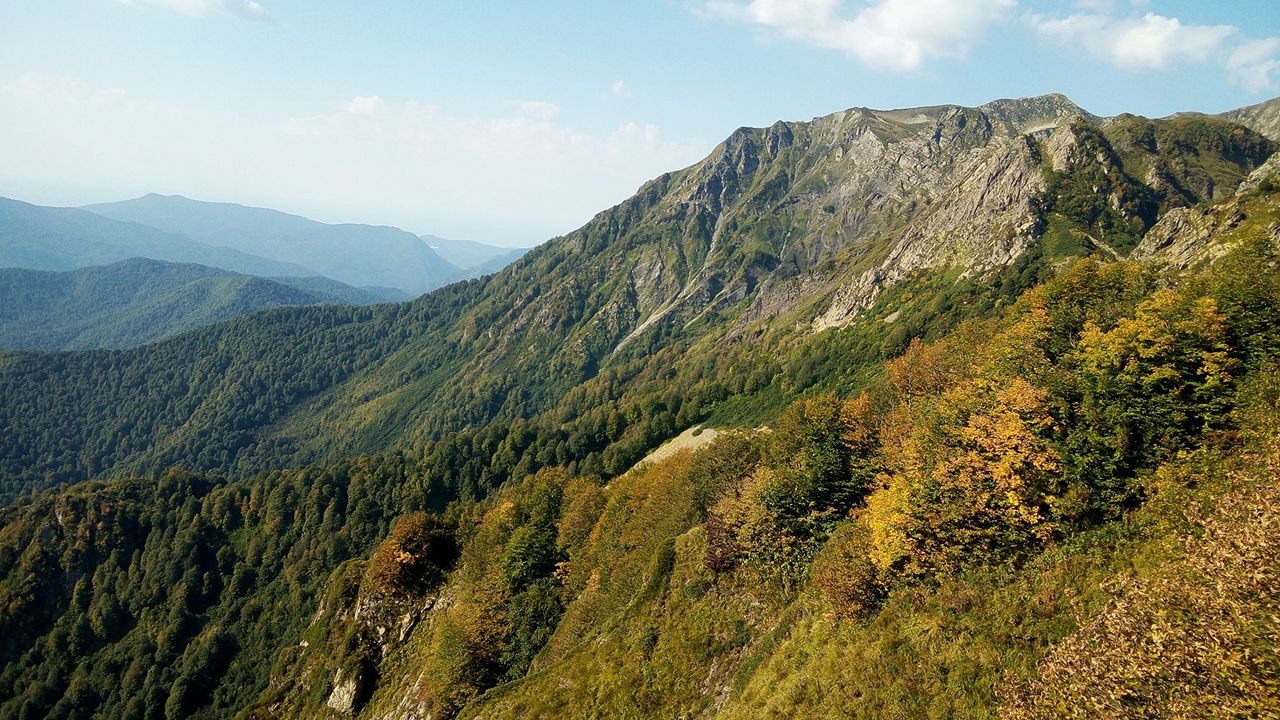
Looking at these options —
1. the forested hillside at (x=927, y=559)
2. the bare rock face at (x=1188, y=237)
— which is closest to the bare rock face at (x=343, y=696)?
the forested hillside at (x=927, y=559)

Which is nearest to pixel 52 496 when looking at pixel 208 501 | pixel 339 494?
pixel 208 501

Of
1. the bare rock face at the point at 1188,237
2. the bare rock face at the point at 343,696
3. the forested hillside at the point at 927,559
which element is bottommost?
the bare rock face at the point at 343,696

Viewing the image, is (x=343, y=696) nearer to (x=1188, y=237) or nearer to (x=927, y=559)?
(x=927, y=559)

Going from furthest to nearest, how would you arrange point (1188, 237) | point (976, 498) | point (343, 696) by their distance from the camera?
point (1188, 237) < point (343, 696) < point (976, 498)

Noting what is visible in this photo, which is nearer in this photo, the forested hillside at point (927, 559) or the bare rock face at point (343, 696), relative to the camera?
the forested hillside at point (927, 559)

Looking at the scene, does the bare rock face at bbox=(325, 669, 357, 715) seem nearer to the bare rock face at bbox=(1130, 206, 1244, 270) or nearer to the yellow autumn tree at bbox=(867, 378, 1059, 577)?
the yellow autumn tree at bbox=(867, 378, 1059, 577)

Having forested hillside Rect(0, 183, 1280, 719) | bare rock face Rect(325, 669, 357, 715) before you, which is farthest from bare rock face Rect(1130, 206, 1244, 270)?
bare rock face Rect(325, 669, 357, 715)

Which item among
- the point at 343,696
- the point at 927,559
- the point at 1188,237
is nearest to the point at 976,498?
the point at 927,559

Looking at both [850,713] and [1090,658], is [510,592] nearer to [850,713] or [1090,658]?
[850,713]

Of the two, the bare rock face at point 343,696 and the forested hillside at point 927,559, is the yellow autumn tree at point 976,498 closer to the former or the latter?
the forested hillside at point 927,559

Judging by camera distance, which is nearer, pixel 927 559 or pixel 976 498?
pixel 976 498

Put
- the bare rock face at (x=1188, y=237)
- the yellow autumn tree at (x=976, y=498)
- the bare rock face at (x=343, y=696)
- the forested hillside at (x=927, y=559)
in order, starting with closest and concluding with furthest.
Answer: the forested hillside at (x=927, y=559) < the yellow autumn tree at (x=976, y=498) < the bare rock face at (x=343, y=696) < the bare rock face at (x=1188, y=237)

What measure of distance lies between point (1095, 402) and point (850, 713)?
79.4ft

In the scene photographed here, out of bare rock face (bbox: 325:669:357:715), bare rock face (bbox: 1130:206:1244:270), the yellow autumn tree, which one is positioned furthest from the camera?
bare rock face (bbox: 1130:206:1244:270)
